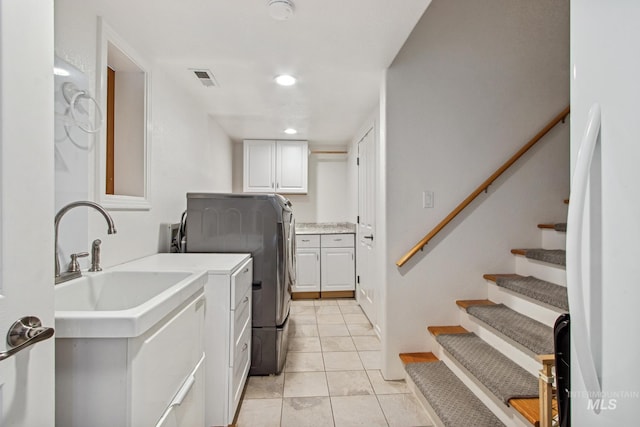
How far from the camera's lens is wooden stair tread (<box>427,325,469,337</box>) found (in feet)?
7.04

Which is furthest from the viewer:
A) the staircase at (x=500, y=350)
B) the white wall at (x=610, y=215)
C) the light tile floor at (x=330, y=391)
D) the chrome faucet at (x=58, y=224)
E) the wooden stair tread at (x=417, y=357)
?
the wooden stair tread at (x=417, y=357)

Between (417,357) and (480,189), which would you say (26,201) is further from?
(480,189)

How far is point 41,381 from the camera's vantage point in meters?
0.66

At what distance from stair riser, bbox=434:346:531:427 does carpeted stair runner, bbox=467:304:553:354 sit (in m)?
0.31

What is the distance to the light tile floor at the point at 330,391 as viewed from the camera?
1.80 m

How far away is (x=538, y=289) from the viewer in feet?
6.15

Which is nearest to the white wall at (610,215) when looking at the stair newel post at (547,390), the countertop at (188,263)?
the stair newel post at (547,390)

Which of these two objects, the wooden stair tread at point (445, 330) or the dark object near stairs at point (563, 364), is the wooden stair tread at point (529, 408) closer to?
the dark object near stairs at point (563, 364)

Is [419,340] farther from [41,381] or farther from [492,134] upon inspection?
[41,381]

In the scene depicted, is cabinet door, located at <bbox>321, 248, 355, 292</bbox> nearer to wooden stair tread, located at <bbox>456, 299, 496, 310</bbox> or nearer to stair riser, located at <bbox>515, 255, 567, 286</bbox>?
wooden stair tread, located at <bbox>456, 299, 496, 310</bbox>

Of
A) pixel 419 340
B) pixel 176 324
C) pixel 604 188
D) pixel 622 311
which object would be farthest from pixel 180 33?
pixel 419 340

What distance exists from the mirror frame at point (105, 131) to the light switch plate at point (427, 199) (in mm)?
1848

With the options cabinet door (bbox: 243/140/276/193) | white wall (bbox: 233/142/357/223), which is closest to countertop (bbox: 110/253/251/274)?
cabinet door (bbox: 243/140/276/193)

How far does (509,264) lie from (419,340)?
879 mm
